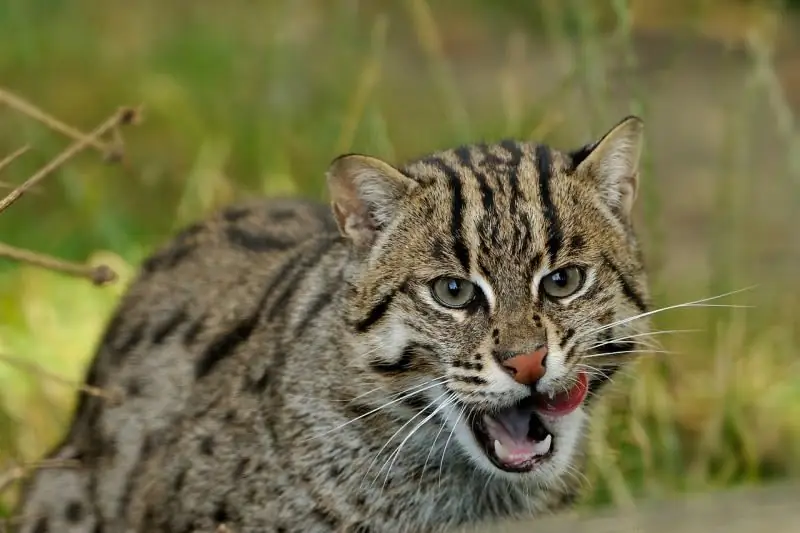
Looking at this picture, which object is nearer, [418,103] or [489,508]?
[489,508]

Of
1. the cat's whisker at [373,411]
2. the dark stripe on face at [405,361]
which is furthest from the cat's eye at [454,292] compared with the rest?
the cat's whisker at [373,411]

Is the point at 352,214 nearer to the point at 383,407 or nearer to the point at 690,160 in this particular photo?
the point at 383,407

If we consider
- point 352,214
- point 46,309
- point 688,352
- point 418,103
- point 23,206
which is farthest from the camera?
point 418,103

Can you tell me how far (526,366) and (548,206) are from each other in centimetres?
67

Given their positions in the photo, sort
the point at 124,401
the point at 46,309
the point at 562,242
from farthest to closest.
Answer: the point at 46,309 → the point at 124,401 → the point at 562,242

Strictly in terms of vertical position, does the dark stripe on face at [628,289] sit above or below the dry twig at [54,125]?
below

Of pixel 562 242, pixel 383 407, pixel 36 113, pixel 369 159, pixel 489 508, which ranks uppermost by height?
pixel 36 113

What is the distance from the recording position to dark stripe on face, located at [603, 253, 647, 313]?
494 cm

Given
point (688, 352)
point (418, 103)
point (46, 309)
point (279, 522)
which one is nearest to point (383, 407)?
point (279, 522)

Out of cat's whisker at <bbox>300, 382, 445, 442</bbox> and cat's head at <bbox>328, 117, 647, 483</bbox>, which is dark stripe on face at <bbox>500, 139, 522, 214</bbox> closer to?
cat's head at <bbox>328, 117, 647, 483</bbox>

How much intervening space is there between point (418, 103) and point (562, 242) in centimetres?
727

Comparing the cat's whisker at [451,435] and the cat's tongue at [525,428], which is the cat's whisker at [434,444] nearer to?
the cat's whisker at [451,435]

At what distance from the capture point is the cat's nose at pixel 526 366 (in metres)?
4.43

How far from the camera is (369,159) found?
16.1 ft
